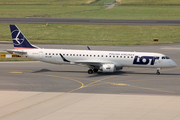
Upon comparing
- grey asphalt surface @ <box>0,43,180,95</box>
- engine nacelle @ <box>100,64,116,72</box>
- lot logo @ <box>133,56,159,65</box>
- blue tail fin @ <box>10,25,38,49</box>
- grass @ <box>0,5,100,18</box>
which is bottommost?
grey asphalt surface @ <box>0,43,180,95</box>

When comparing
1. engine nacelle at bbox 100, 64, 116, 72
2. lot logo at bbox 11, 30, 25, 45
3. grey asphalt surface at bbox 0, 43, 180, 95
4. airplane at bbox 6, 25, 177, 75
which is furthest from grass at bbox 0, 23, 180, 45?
engine nacelle at bbox 100, 64, 116, 72

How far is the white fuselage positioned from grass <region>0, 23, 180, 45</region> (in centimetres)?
3592

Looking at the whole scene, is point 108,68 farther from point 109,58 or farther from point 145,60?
point 145,60

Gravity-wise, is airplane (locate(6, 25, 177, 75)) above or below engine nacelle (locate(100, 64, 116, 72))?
above

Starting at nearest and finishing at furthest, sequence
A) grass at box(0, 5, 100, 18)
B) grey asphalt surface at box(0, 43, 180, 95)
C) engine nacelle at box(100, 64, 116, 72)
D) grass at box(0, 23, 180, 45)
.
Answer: grey asphalt surface at box(0, 43, 180, 95)
engine nacelle at box(100, 64, 116, 72)
grass at box(0, 23, 180, 45)
grass at box(0, 5, 100, 18)

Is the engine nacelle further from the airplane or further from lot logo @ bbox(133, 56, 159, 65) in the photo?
lot logo @ bbox(133, 56, 159, 65)

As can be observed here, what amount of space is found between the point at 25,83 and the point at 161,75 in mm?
21809

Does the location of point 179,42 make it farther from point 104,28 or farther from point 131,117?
point 131,117

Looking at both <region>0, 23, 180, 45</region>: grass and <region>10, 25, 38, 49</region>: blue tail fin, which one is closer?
<region>10, 25, 38, 49</region>: blue tail fin

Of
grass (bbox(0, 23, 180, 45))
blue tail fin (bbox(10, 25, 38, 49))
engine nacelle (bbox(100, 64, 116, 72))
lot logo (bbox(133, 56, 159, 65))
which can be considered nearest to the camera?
engine nacelle (bbox(100, 64, 116, 72))

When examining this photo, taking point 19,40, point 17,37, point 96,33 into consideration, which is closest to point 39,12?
point 96,33

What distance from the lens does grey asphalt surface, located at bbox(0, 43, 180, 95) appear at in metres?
38.3

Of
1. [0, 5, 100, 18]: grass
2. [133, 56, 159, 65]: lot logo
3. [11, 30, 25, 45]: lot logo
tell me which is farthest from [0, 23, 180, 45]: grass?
[133, 56, 159, 65]: lot logo

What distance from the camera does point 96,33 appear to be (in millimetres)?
98688
